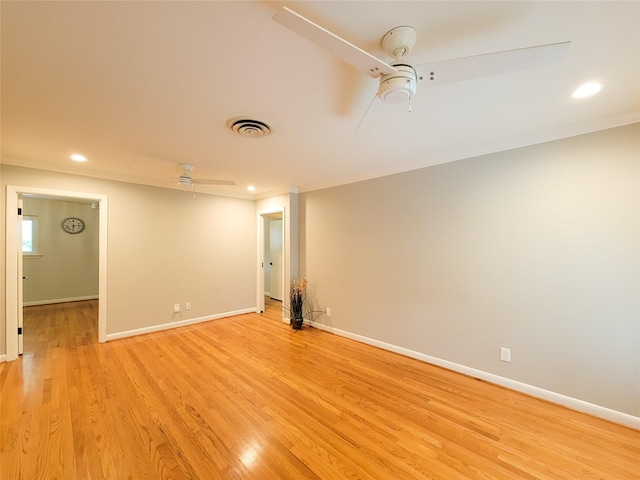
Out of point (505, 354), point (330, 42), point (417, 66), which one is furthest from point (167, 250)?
point (505, 354)

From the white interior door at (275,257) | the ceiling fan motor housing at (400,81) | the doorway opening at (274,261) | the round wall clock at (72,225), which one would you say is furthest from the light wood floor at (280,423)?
A: the round wall clock at (72,225)

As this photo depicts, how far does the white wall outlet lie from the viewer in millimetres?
2496

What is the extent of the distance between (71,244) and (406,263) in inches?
306

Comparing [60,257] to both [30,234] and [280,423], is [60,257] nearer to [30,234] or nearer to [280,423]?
[30,234]

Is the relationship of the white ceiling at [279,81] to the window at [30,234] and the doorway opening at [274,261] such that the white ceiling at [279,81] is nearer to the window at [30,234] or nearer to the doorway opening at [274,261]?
the doorway opening at [274,261]

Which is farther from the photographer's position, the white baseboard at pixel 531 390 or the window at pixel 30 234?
the window at pixel 30 234

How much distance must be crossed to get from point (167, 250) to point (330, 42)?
419 centimetres

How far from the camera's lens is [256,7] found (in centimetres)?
108

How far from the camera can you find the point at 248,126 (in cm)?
211

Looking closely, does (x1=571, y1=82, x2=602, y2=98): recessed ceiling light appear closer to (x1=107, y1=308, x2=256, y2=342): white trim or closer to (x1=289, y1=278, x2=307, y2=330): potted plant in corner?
(x1=289, y1=278, x2=307, y2=330): potted plant in corner

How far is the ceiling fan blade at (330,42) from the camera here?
87 centimetres

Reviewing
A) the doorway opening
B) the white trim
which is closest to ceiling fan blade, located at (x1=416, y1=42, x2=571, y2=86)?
the white trim

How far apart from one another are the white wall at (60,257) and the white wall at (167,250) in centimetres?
373

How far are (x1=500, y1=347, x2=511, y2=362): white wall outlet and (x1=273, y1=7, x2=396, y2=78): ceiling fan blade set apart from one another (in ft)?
9.04
